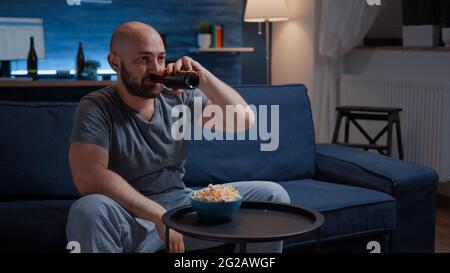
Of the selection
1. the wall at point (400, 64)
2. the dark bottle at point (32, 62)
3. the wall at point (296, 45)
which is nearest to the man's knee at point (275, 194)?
the wall at point (400, 64)

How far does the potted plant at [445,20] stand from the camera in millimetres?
3754

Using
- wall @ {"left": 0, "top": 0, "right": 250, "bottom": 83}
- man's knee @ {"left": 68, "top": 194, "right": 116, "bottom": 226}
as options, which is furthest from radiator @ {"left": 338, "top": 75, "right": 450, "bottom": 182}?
man's knee @ {"left": 68, "top": 194, "right": 116, "bottom": 226}

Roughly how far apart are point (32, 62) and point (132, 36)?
2.98 metres

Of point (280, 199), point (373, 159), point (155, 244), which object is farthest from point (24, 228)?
point (373, 159)

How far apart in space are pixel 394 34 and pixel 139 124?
302 centimetres

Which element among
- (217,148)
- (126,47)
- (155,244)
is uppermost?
(126,47)

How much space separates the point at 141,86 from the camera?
1957 millimetres

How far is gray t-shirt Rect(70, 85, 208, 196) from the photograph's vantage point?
189cm

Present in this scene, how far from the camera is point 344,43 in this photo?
451 centimetres

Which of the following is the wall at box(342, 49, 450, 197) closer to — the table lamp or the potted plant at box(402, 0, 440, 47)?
the potted plant at box(402, 0, 440, 47)

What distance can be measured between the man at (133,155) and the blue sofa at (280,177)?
0.81 ft

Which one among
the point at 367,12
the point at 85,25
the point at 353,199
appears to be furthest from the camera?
the point at 85,25
